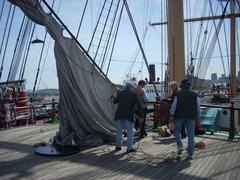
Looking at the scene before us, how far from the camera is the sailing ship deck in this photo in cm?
643

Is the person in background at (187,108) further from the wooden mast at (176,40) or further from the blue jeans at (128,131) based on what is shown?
the wooden mast at (176,40)

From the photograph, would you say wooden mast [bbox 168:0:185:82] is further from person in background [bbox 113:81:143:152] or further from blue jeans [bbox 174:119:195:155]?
blue jeans [bbox 174:119:195:155]

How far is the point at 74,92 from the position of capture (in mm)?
8930

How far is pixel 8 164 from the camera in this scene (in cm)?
731

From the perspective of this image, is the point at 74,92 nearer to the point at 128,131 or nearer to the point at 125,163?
the point at 128,131

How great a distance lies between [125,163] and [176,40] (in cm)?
638

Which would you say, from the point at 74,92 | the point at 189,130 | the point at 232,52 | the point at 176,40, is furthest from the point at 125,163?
the point at 232,52

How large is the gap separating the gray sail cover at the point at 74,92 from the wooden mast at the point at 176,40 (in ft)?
12.8

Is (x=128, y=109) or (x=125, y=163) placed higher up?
(x=128, y=109)

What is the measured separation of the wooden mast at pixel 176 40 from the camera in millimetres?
12414

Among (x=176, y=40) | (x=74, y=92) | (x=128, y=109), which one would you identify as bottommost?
(x=128, y=109)

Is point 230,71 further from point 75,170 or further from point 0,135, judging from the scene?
point 75,170

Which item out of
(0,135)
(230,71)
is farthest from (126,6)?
(230,71)

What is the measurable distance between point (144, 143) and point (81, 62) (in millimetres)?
2734
